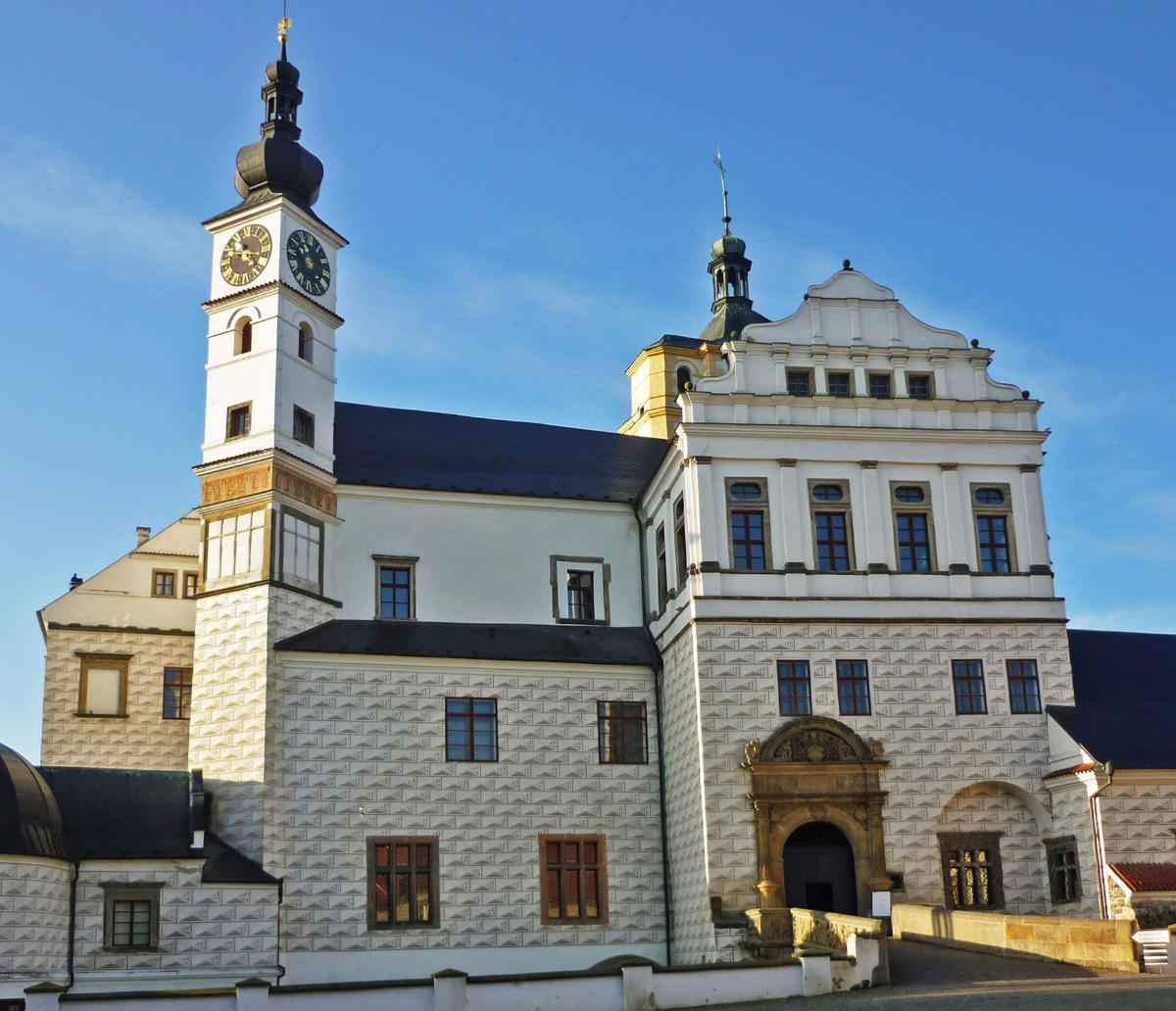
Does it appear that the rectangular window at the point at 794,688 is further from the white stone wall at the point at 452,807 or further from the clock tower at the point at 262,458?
the clock tower at the point at 262,458

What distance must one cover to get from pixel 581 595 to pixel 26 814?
39.7 ft

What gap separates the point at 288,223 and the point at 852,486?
42.3 ft

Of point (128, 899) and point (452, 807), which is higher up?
point (452, 807)

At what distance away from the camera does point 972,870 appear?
27.9 metres

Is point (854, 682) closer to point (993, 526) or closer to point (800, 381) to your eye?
point (993, 526)

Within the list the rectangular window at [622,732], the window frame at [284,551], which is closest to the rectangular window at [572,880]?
the rectangular window at [622,732]

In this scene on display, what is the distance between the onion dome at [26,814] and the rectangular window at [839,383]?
16739 millimetres

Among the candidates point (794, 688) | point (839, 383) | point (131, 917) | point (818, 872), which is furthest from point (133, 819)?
point (839, 383)

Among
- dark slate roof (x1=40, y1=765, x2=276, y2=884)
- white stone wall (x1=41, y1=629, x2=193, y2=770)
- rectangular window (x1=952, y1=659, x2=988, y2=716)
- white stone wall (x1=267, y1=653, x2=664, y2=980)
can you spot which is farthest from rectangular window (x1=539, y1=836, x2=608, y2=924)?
white stone wall (x1=41, y1=629, x2=193, y2=770)

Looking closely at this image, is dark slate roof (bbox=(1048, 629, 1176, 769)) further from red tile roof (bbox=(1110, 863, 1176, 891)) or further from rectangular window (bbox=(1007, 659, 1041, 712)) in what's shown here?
red tile roof (bbox=(1110, 863, 1176, 891))

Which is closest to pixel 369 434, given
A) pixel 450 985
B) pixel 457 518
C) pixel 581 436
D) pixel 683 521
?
pixel 457 518

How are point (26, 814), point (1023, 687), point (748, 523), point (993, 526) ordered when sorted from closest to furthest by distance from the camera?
point (26, 814) → point (1023, 687) → point (748, 523) → point (993, 526)

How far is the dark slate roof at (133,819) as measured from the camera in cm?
2570

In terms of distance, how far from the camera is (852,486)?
29.6 meters
